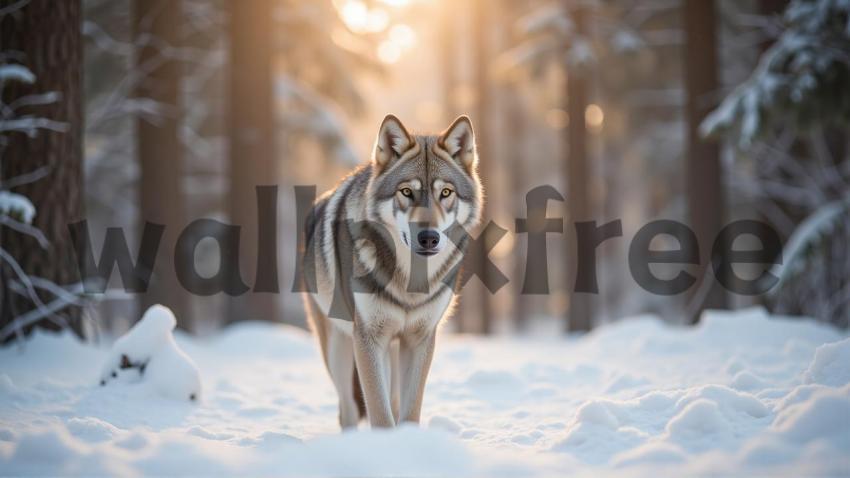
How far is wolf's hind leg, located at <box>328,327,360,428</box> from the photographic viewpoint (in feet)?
13.1

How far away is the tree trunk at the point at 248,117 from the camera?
29.0 ft

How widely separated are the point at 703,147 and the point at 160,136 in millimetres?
8884

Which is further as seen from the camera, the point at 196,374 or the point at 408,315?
the point at 196,374

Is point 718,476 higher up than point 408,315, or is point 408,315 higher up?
point 408,315

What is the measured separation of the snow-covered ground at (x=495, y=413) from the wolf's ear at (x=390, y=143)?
6.02 feet

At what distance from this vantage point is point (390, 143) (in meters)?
3.68

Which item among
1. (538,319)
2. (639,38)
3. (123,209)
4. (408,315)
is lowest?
(538,319)

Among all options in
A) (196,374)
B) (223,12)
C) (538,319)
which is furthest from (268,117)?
(538,319)

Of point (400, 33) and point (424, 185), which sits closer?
point (424, 185)

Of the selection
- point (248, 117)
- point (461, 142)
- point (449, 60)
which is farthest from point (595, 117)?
point (461, 142)

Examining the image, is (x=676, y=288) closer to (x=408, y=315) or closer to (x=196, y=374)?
(x=408, y=315)

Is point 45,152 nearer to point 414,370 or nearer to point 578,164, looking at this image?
point 414,370

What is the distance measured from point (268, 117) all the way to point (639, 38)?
8275 millimetres

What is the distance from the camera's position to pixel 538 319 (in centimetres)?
2542
